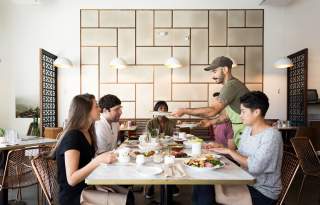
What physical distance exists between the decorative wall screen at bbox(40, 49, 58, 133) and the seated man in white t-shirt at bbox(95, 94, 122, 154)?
345cm

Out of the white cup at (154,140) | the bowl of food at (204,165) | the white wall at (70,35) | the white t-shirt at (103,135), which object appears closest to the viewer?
the bowl of food at (204,165)

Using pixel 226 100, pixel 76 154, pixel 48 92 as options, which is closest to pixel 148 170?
pixel 76 154

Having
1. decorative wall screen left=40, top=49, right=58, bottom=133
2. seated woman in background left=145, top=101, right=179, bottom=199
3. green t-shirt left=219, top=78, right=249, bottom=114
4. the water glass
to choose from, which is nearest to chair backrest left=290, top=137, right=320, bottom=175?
green t-shirt left=219, top=78, right=249, bottom=114

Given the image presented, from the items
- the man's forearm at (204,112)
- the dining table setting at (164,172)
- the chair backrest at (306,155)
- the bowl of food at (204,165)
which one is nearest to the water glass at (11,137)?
the dining table setting at (164,172)

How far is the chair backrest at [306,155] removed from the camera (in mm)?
3455

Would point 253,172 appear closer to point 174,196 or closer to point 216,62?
point 216,62

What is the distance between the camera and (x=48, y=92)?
6480mm

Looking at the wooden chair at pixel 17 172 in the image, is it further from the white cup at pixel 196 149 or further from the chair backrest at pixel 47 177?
the white cup at pixel 196 149

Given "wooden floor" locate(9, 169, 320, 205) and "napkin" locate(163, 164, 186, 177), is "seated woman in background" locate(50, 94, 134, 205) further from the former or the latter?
"wooden floor" locate(9, 169, 320, 205)

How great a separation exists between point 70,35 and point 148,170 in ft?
19.3

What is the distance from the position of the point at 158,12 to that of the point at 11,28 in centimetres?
349

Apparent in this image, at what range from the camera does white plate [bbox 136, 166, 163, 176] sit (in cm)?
162

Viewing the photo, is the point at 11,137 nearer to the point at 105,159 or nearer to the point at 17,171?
the point at 17,171

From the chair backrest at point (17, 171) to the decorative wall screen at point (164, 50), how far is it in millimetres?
4046
